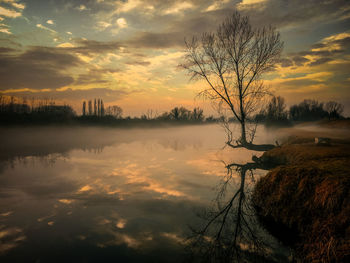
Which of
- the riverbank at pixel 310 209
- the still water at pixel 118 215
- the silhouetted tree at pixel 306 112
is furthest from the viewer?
the silhouetted tree at pixel 306 112

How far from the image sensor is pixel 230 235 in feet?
27.9

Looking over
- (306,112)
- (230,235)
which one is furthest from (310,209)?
(306,112)

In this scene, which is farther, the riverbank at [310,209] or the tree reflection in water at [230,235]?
the tree reflection in water at [230,235]

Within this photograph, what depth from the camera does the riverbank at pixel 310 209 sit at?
571cm

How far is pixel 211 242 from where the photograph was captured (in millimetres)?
8047

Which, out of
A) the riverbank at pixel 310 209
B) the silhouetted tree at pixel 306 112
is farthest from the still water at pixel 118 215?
the silhouetted tree at pixel 306 112

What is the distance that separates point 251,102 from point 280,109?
10490 cm

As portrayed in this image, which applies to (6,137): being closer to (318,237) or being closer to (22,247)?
(22,247)

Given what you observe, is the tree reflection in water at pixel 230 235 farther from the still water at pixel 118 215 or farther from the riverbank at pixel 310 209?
the riverbank at pixel 310 209

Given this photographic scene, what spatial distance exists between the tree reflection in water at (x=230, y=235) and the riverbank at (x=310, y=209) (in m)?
0.78

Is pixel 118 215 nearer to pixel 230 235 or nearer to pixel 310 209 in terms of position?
pixel 230 235

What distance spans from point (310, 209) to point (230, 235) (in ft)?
10.8

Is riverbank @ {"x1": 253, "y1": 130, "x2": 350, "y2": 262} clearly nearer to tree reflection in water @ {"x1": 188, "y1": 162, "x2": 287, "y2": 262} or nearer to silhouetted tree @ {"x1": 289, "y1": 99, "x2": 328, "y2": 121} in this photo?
tree reflection in water @ {"x1": 188, "y1": 162, "x2": 287, "y2": 262}

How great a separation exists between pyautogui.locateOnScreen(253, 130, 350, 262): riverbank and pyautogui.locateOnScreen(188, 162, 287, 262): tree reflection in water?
78cm
